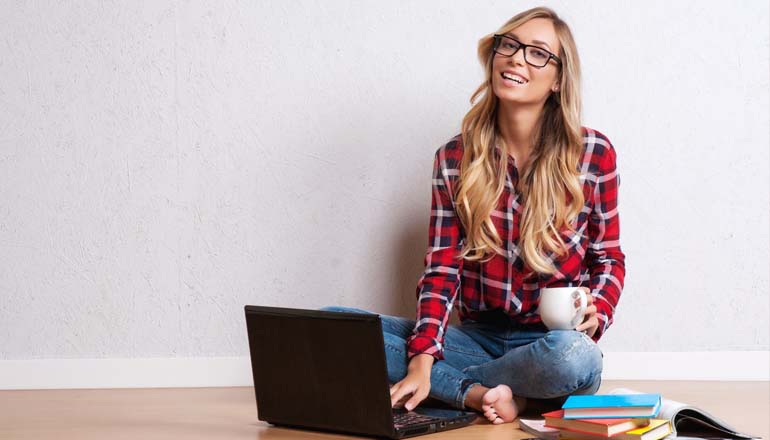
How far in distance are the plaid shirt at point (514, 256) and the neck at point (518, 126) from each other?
53mm

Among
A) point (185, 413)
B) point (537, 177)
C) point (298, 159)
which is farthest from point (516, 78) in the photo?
point (185, 413)

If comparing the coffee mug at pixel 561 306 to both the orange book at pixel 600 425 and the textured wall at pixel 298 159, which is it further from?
Result: the textured wall at pixel 298 159

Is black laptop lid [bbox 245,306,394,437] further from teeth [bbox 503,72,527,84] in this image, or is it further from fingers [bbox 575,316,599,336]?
teeth [bbox 503,72,527,84]

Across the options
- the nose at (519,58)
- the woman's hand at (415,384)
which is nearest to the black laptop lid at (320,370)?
the woman's hand at (415,384)

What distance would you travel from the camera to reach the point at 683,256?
270 cm

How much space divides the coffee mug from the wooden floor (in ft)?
0.75

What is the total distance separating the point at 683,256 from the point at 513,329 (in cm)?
73

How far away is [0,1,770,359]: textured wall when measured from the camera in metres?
2.52

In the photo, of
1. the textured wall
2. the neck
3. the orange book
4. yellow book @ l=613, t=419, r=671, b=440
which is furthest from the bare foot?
the textured wall

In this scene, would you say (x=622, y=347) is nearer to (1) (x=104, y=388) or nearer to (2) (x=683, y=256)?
(2) (x=683, y=256)

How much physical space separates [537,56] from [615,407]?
0.85m

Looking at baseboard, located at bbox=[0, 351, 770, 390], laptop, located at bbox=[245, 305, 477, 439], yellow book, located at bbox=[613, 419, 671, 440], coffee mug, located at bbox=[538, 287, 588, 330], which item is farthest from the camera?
baseboard, located at bbox=[0, 351, 770, 390]

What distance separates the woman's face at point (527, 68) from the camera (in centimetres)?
217

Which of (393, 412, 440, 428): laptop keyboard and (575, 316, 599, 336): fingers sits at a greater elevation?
(575, 316, 599, 336): fingers
